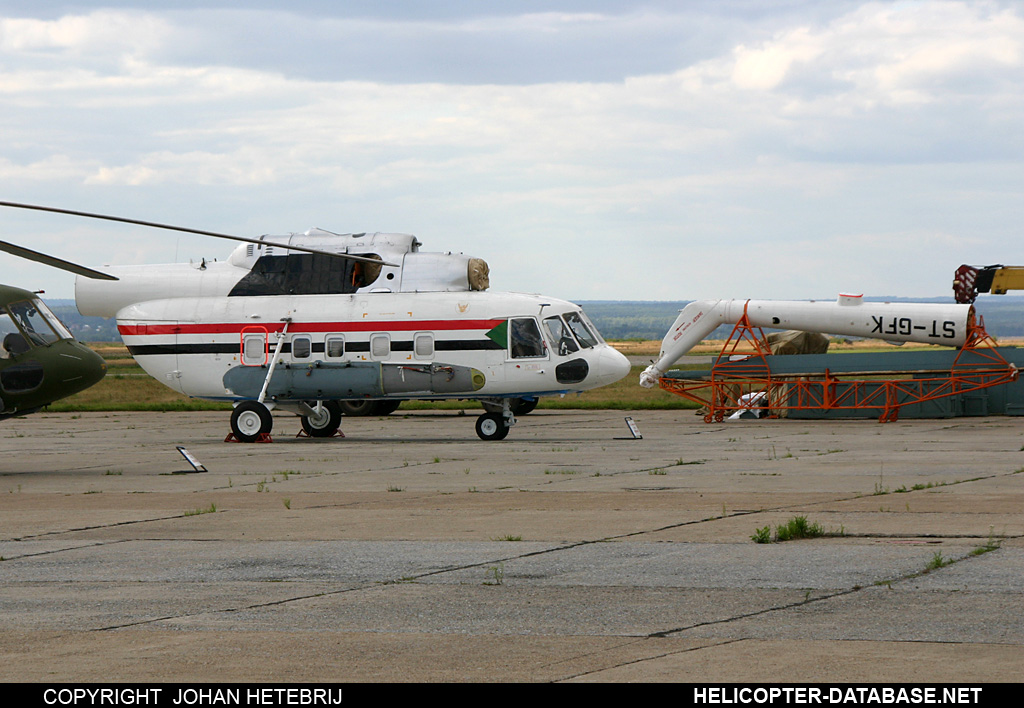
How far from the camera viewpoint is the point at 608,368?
24844mm

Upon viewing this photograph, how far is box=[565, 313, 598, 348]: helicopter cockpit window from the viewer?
25047 mm

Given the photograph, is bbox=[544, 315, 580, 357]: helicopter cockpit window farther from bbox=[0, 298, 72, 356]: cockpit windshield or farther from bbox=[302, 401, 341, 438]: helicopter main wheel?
bbox=[0, 298, 72, 356]: cockpit windshield

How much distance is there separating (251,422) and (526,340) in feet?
20.3

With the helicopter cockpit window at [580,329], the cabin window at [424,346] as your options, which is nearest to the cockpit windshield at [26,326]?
the cabin window at [424,346]

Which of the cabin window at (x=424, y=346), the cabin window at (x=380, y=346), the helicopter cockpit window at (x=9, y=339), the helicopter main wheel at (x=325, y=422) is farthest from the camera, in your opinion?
the helicopter main wheel at (x=325, y=422)

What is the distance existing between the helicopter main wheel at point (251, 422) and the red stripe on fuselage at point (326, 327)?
175cm

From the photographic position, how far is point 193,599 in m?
8.49

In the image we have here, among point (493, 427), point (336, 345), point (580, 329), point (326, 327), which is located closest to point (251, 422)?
point (336, 345)

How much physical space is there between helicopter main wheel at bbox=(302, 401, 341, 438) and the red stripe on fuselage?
6.90 ft

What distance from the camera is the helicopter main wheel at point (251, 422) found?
25547 millimetres

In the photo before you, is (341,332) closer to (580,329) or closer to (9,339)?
(580,329)

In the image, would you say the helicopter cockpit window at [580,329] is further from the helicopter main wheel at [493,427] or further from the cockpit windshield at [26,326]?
the cockpit windshield at [26,326]

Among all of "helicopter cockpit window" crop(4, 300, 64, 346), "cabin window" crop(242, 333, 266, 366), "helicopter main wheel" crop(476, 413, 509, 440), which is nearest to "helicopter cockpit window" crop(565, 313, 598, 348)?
"helicopter main wheel" crop(476, 413, 509, 440)

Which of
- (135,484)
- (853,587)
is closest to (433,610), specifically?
(853,587)
